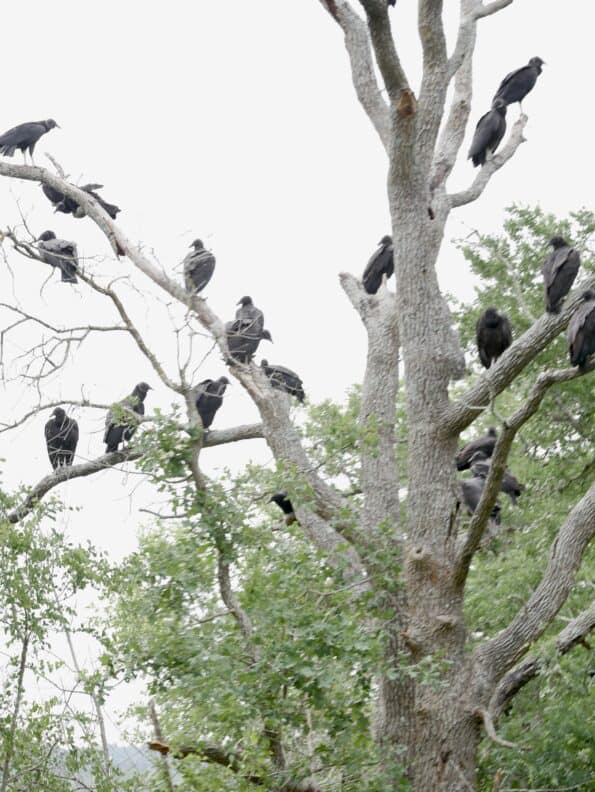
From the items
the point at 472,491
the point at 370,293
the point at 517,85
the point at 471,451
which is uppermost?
the point at 517,85

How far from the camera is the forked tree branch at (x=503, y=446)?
6.59 metres

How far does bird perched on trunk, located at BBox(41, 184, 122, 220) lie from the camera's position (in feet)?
34.1

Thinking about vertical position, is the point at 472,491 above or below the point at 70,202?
below

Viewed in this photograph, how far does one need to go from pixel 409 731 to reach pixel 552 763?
97 centimetres

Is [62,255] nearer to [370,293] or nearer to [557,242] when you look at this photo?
[370,293]

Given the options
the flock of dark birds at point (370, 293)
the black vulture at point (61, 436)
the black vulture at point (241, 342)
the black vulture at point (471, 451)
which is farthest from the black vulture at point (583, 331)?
the black vulture at point (61, 436)

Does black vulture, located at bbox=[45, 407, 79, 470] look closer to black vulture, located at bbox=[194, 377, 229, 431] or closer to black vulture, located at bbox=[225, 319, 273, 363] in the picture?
black vulture, located at bbox=[194, 377, 229, 431]

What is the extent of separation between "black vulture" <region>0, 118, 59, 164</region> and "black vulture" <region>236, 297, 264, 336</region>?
2.50 metres

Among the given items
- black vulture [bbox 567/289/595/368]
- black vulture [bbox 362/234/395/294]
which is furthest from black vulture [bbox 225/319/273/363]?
black vulture [bbox 567/289/595/368]

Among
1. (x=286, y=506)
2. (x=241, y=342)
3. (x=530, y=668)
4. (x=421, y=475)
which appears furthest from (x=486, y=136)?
(x=530, y=668)

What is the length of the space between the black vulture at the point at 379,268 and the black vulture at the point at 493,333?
1619 mm

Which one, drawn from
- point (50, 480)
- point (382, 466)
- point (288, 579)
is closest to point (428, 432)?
point (382, 466)

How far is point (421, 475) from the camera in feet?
26.3

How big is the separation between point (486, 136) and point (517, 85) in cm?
117
